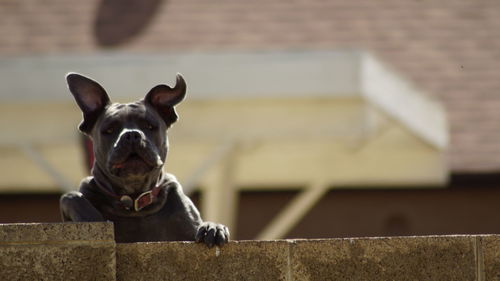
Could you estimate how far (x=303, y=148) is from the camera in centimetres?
1552

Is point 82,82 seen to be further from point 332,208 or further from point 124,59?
point 332,208

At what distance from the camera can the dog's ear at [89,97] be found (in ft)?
26.0

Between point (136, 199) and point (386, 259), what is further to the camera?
point (136, 199)

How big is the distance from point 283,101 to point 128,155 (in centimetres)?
706

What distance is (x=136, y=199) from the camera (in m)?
7.66

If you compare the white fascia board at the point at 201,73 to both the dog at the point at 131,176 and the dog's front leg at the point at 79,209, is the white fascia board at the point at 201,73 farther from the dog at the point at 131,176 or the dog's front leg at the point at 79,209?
the dog's front leg at the point at 79,209

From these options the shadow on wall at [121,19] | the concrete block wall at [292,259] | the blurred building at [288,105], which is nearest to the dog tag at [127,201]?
the concrete block wall at [292,259]

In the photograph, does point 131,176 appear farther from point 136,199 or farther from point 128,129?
point 128,129

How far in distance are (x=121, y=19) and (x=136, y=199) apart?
12010 mm

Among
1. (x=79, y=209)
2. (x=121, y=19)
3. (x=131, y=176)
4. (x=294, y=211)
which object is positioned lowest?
(x=294, y=211)

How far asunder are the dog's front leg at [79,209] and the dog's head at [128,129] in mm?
236

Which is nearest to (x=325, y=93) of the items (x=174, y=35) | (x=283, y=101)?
(x=283, y=101)

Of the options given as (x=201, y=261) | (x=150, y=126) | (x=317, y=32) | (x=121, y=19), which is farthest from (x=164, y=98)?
(x=121, y=19)

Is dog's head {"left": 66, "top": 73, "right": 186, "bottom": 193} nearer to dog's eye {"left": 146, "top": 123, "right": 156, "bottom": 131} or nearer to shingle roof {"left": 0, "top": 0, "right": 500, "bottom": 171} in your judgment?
dog's eye {"left": 146, "top": 123, "right": 156, "bottom": 131}
